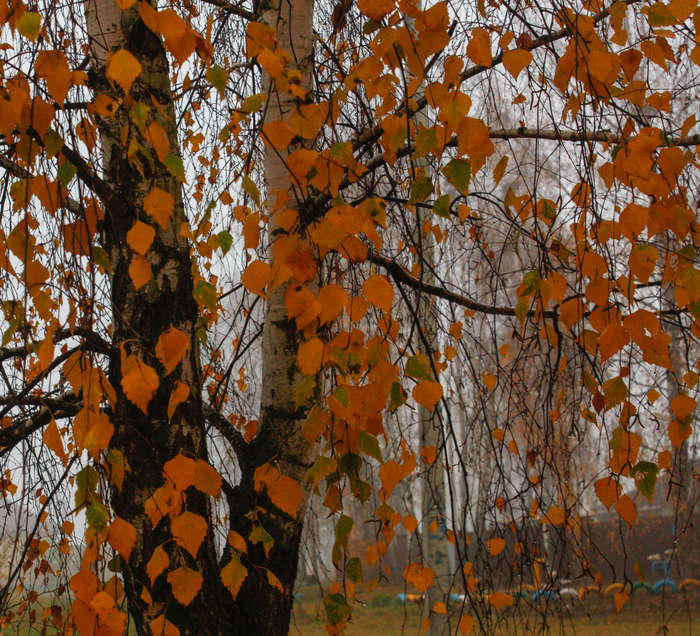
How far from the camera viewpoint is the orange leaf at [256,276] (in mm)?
945

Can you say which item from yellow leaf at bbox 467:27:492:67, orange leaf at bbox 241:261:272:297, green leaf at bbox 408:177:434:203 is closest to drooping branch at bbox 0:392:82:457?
orange leaf at bbox 241:261:272:297

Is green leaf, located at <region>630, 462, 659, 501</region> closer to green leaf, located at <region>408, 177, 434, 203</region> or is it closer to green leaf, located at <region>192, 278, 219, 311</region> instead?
green leaf, located at <region>408, 177, 434, 203</region>

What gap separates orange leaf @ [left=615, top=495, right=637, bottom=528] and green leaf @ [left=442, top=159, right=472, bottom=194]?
531mm

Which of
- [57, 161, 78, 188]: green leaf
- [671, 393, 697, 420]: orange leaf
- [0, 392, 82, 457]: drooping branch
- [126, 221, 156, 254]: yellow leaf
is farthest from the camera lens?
[0, 392, 82, 457]: drooping branch

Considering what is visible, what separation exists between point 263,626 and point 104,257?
2.38 feet

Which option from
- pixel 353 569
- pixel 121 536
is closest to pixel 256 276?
pixel 121 536

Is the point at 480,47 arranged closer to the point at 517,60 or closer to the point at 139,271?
the point at 517,60

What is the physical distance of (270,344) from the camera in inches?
56.4

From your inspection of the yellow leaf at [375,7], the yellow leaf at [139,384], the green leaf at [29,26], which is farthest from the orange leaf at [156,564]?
the yellow leaf at [375,7]

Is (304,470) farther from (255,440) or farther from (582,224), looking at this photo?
(582,224)

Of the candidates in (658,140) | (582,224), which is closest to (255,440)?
(582,224)

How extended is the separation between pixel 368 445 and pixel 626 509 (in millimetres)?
410

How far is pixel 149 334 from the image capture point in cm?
127

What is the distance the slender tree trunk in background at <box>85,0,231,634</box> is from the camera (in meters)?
1.21
